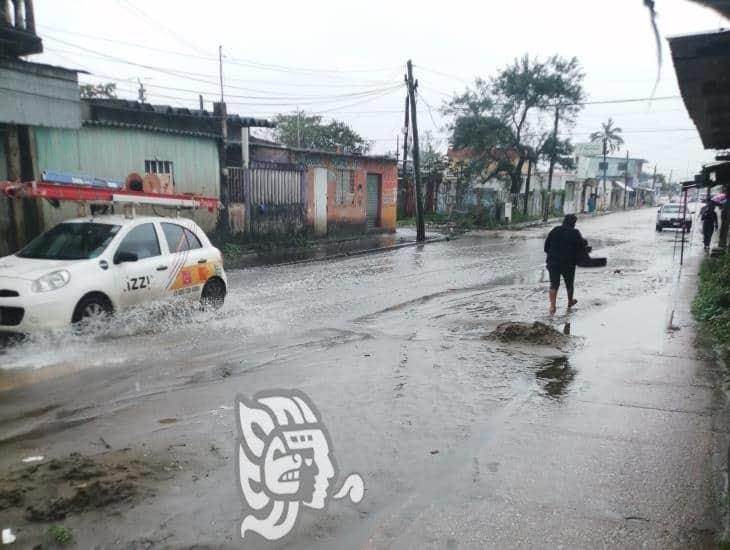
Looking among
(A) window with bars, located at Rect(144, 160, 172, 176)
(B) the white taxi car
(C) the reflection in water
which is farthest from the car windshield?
(A) window with bars, located at Rect(144, 160, 172, 176)

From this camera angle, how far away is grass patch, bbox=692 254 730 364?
775 cm

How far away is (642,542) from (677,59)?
3244 mm

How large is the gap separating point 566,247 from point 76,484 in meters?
8.10

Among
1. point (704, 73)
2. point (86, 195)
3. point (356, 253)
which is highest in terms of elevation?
point (704, 73)

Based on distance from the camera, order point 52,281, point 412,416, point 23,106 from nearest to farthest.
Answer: point 412,416 < point 52,281 < point 23,106

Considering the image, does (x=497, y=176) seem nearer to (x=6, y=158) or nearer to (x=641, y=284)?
(x=641, y=284)

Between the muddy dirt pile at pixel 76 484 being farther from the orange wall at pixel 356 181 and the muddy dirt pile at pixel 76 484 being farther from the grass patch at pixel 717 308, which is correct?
the orange wall at pixel 356 181

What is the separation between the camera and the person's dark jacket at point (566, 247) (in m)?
9.52

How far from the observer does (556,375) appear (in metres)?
6.29

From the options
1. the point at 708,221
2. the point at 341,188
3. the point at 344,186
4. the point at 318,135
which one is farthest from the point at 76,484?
the point at 318,135

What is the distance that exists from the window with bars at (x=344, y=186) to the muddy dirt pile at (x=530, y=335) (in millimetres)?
16557

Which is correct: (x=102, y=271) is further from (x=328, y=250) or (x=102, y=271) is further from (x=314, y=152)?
(x=314, y=152)

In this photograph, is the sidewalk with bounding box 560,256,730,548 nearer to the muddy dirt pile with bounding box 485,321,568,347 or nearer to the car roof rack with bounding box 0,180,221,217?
the muddy dirt pile with bounding box 485,321,568,347

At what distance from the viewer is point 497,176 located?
40156 millimetres
